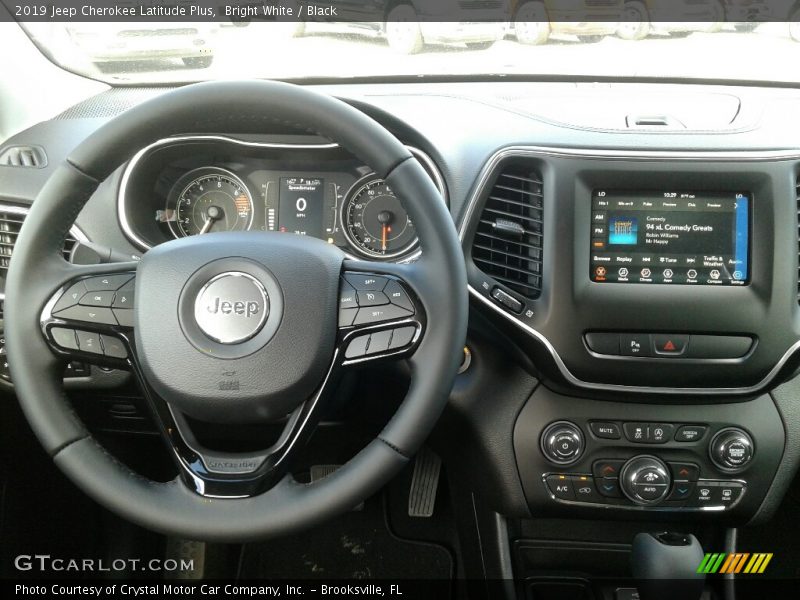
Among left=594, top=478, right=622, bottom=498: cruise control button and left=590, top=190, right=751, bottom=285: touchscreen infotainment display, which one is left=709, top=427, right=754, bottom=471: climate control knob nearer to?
left=594, top=478, right=622, bottom=498: cruise control button

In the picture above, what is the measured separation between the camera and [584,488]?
156 centimetres

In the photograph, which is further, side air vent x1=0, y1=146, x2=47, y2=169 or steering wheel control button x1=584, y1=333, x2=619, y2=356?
side air vent x1=0, y1=146, x2=47, y2=169

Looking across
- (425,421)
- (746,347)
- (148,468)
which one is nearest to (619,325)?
(746,347)

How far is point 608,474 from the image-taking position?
1.55m

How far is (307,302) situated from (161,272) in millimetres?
231

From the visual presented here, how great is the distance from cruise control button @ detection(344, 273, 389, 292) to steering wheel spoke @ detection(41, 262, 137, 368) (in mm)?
339

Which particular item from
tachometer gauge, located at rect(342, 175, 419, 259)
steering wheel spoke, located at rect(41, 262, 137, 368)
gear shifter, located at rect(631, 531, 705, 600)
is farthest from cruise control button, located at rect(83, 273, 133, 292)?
gear shifter, located at rect(631, 531, 705, 600)

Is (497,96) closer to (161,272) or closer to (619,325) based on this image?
(619,325)

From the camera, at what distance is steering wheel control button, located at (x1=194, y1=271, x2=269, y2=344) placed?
1135 mm

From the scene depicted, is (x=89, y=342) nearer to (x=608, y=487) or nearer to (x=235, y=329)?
(x=235, y=329)

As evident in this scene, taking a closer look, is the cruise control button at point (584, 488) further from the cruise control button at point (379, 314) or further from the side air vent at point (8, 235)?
the side air vent at point (8, 235)

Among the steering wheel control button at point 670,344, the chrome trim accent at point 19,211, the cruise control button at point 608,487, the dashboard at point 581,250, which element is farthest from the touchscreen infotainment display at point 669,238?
the chrome trim accent at point 19,211

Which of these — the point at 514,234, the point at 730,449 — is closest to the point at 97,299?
the point at 514,234

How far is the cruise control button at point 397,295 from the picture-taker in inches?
44.4
